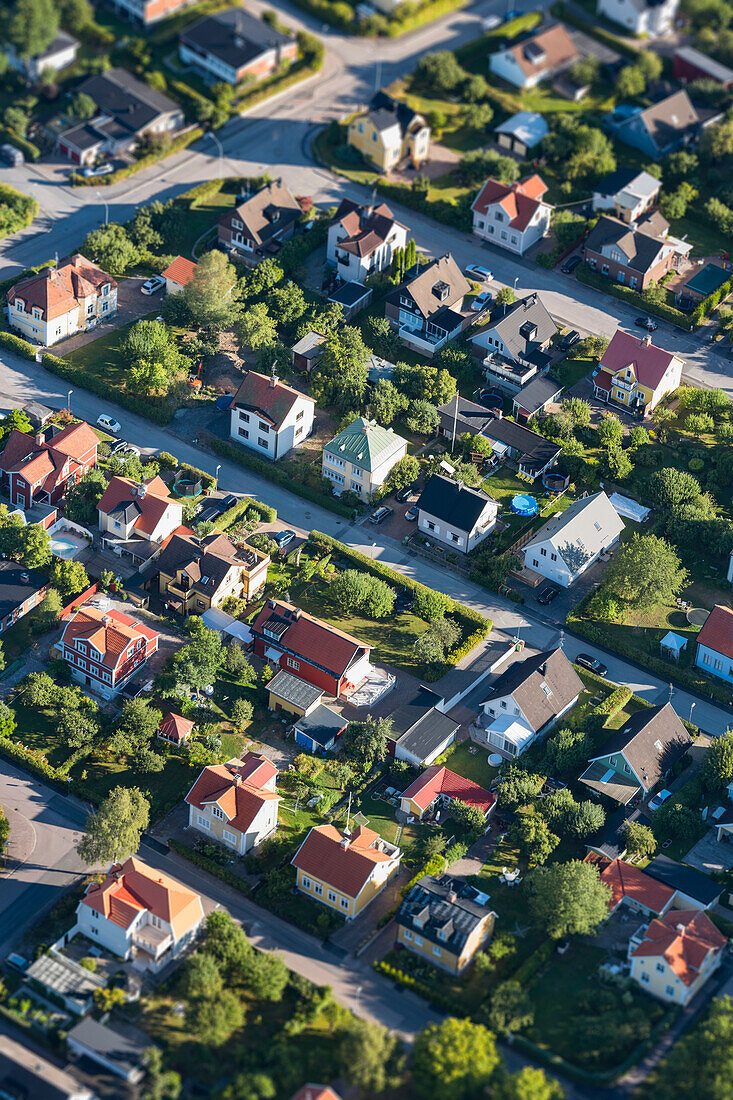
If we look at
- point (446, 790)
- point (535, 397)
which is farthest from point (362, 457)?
point (446, 790)

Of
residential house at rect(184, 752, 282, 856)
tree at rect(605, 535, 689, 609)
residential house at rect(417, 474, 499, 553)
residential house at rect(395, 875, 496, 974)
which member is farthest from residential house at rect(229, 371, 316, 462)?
residential house at rect(395, 875, 496, 974)

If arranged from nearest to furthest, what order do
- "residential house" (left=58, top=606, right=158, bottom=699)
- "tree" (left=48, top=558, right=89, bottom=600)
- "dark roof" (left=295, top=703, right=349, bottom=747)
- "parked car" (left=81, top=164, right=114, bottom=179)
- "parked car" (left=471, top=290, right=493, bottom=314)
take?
"dark roof" (left=295, top=703, right=349, bottom=747)
"residential house" (left=58, top=606, right=158, bottom=699)
"tree" (left=48, top=558, right=89, bottom=600)
"parked car" (left=471, top=290, right=493, bottom=314)
"parked car" (left=81, top=164, right=114, bottom=179)

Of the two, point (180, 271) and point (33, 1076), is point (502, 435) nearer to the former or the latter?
point (180, 271)

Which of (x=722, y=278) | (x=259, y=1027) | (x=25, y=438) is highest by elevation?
(x=722, y=278)

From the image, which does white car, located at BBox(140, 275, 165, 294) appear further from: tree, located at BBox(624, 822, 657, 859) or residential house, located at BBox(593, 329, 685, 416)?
tree, located at BBox(624, 822, 657, 859)

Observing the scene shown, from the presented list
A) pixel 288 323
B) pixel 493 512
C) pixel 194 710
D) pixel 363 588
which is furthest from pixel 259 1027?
pixel 288 323

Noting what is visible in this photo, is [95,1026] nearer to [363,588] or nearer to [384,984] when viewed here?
[384,984]

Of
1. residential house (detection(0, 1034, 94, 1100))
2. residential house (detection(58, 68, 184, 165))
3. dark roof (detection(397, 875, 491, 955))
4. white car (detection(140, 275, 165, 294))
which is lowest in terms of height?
residential house (detection(0, 1034, 94, 1100))
